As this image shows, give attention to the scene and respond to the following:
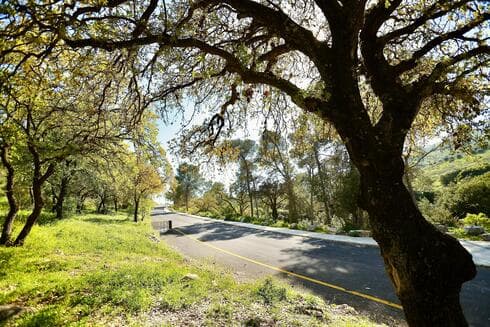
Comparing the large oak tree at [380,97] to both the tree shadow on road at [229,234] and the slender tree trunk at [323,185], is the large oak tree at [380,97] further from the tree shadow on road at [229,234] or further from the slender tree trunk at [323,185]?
the slender tree trunk at [323,185]

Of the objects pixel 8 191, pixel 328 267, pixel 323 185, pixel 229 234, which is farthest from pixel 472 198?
pixel 8 191

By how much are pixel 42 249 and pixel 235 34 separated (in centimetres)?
1099

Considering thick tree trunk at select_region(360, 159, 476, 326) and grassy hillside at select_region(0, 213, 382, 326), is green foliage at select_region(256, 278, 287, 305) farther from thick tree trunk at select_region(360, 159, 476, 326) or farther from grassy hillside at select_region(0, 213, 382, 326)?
thick tree trunk at select_region(360, 159, 476, 326)

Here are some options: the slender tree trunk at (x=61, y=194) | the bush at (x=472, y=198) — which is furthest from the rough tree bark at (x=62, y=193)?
the bush at (x=472, y=198)

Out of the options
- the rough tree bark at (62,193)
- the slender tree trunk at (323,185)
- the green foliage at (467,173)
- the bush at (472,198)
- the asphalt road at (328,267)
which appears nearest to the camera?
the asphalt road at (328,267)

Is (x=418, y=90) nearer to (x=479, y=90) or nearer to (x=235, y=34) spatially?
(x=479, y=90)

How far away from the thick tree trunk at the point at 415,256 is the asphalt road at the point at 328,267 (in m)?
4.22

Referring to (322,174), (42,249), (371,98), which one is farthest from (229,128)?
(322,174)

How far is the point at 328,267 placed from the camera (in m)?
10.1

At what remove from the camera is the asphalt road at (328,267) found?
20.4ft

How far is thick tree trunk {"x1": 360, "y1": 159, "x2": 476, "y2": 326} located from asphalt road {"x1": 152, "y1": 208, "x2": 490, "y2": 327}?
4218 mm

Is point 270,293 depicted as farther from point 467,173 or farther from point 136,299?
point 467,173

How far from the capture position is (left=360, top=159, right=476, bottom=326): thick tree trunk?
216 cm

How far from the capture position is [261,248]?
14.7 meters
